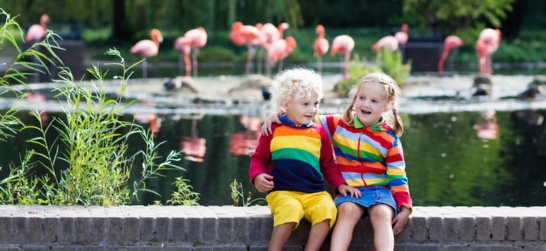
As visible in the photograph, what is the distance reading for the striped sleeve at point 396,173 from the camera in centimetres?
373

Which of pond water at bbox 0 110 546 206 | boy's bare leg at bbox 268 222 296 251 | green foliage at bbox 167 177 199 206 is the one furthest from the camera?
pond water at bbox 0 110 546 206

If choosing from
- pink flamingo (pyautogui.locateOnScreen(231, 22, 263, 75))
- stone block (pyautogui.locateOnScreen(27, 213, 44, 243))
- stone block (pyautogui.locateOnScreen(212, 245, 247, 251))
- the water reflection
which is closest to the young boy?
stone block (pyautogui.locateOnScreen(212, 245, 247, 251))

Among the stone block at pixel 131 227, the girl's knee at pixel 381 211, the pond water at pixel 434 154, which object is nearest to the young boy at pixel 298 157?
the girl's knee at pixel 381 211

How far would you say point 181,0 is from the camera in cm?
2252

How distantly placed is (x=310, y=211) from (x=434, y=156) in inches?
181

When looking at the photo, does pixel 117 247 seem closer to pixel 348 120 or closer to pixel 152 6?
pixel 348 120

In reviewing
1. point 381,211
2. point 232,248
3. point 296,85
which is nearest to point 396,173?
point 381,211

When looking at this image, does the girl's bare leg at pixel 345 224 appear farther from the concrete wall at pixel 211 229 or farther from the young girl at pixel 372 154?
the concrete wall at pixel 211 229

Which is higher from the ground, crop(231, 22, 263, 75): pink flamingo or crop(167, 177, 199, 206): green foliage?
crop(231, 22, 263, 75): pink flamingo

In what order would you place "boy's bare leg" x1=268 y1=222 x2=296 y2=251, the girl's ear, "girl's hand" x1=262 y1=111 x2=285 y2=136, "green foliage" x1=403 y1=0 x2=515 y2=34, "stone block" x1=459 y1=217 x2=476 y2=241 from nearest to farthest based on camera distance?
"boy's bare leg" x1=268 y1=222 x2=296 y2=251 < "stone block" x1=459 y1=217 x2=476 y2=241 < "girl's hand" x1=262 y1=111 x2=285 y2=136 < the girl's ear < "green foliage" x1=403 y1=0 x2=515 y2=34

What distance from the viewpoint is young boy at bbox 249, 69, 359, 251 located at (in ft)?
12.0

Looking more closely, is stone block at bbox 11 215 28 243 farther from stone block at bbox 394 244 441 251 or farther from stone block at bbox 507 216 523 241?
stone block at bbox 507 216 523 241

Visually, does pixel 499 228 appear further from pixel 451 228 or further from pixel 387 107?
pixel 387 107

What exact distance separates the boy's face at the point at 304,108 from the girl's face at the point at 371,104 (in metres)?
0.26
